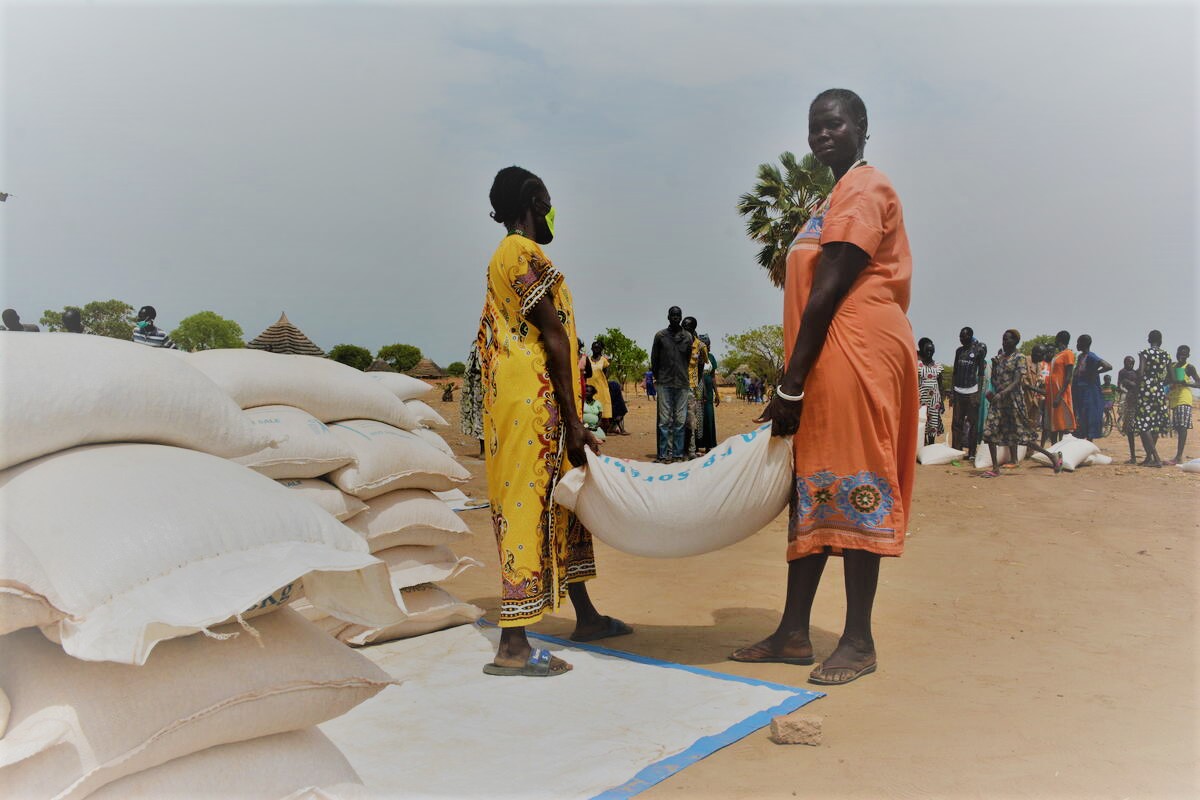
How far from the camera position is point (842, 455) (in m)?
3.17

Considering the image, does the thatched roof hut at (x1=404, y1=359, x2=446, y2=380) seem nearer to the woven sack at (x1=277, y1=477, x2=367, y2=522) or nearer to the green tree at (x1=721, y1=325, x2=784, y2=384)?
the green tree at (x1=721, y1=325, x2=784, y2=384)

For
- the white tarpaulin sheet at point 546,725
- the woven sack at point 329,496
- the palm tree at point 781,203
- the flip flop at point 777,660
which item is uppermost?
the palm tree at point 781,203

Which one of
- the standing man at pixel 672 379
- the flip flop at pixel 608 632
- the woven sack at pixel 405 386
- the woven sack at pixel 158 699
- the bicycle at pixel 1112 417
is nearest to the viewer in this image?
the woven sack at pixel 158 699

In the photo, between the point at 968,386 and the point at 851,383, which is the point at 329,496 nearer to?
the point at 851,383

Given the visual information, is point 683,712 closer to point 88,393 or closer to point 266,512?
point 266,512

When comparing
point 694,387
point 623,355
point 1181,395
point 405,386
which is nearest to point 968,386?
point 1181,395

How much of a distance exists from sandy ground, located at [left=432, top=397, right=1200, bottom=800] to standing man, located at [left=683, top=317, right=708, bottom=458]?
160 inches

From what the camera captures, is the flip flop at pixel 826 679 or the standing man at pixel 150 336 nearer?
the flip flop at pixel 826 679

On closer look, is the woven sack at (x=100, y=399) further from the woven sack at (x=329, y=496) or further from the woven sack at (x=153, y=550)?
the woven sack at (x=329, y=496)

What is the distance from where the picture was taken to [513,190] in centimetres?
354

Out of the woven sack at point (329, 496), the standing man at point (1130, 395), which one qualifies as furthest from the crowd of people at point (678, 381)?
the woven sack at point (329, 496)

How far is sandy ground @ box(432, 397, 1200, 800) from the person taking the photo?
2.42 m

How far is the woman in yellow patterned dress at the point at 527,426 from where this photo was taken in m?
3.37

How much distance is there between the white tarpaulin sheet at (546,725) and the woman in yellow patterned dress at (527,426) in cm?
21
